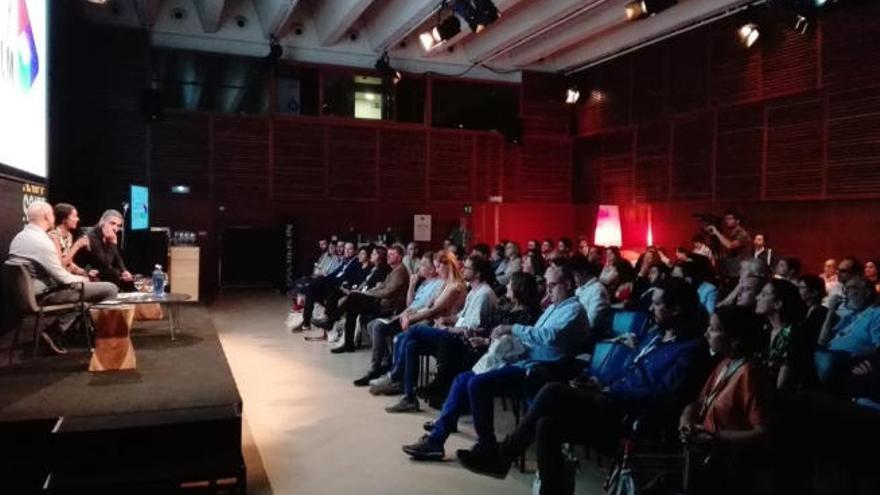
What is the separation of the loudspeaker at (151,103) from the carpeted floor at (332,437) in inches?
233

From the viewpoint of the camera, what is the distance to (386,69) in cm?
1218

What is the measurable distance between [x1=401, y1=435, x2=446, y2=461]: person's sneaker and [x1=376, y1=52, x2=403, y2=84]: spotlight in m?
9.37

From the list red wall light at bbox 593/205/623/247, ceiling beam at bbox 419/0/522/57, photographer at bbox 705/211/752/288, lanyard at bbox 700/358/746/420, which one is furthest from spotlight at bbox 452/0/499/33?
lanyard at bbox 700/358/746/420

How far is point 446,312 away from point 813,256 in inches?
233

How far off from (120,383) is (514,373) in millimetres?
2378

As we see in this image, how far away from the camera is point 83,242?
616 centimetres

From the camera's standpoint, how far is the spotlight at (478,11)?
8250 mm

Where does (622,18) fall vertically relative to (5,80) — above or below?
above

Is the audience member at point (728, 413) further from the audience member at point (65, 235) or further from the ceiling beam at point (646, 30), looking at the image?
the ceiling beam at point (646, 30)

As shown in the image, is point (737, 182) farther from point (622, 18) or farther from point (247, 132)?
point (247, 132)

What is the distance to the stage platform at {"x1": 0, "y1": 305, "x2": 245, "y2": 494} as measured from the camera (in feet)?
10.3

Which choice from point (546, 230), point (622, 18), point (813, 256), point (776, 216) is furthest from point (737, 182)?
point (546, 230)

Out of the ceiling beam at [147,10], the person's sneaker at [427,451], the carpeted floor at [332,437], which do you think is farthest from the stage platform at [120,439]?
the ceiling beam at [147,10]

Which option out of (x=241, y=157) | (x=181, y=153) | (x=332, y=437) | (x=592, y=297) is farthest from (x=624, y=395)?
(x=181, y=153)
